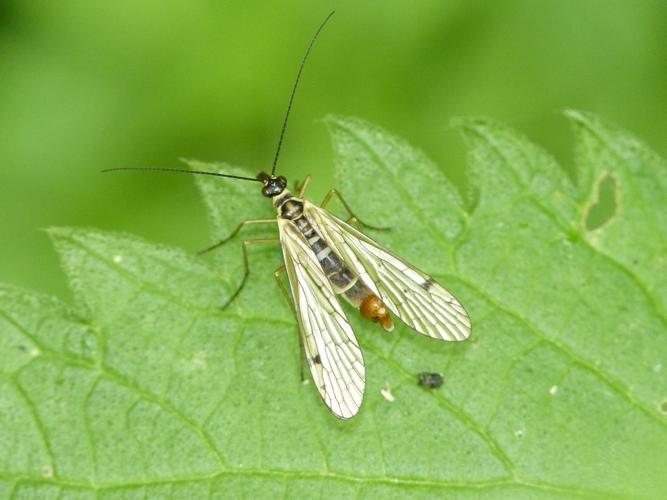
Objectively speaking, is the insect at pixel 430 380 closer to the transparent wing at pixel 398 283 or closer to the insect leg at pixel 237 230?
the transparent wing at pixel 398 283

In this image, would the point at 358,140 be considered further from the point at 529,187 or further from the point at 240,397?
the point at 240,397

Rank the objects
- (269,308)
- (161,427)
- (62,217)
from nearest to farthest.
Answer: (161,427) → (269,308) → (62,217)

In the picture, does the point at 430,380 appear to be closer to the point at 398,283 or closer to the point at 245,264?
the point at 398,283

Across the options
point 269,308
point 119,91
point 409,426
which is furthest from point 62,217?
point 409,426

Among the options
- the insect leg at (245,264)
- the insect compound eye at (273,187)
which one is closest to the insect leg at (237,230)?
the insect leg at (245,264)

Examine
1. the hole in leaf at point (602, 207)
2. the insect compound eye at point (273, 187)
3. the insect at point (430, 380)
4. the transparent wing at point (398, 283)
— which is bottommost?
the insect at point (430, 380)

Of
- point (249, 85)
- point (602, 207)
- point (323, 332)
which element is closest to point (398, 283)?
point (323, 332)
